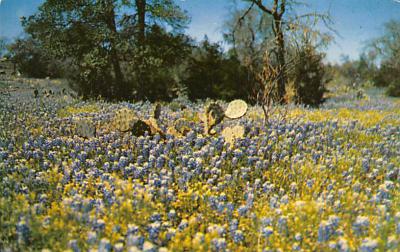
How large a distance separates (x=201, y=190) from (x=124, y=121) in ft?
8.16

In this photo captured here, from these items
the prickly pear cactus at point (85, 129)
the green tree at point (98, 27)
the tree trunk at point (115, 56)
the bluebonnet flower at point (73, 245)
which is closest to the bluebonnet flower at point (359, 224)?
the bluebonnet flower at point (73, 245)

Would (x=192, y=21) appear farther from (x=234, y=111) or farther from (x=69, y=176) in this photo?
(x=69, y=176)

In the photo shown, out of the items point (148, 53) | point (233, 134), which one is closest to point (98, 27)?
point (148, 53)

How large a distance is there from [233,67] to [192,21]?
524cm

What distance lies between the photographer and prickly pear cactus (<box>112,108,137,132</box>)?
230 inches

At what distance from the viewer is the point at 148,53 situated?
875cm

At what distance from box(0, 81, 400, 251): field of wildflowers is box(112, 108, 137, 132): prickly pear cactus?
0.89 feet

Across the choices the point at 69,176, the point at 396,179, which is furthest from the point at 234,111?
the point at 69,176

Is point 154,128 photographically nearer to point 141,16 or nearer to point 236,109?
point 236,109

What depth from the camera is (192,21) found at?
6.86 metres

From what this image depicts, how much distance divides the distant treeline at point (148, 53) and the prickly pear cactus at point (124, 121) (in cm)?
231

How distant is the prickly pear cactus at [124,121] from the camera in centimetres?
585

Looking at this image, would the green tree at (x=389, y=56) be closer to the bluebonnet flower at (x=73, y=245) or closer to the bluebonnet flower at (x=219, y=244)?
the bluebonnet flower at (x=219, y=244)

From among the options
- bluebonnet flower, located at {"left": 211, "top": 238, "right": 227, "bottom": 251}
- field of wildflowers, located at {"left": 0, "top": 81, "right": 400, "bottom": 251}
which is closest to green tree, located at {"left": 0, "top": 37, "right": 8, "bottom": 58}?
field of wildflowers, located at {"left": 0, "top": 81, "right": 400, "bottom": 251}
